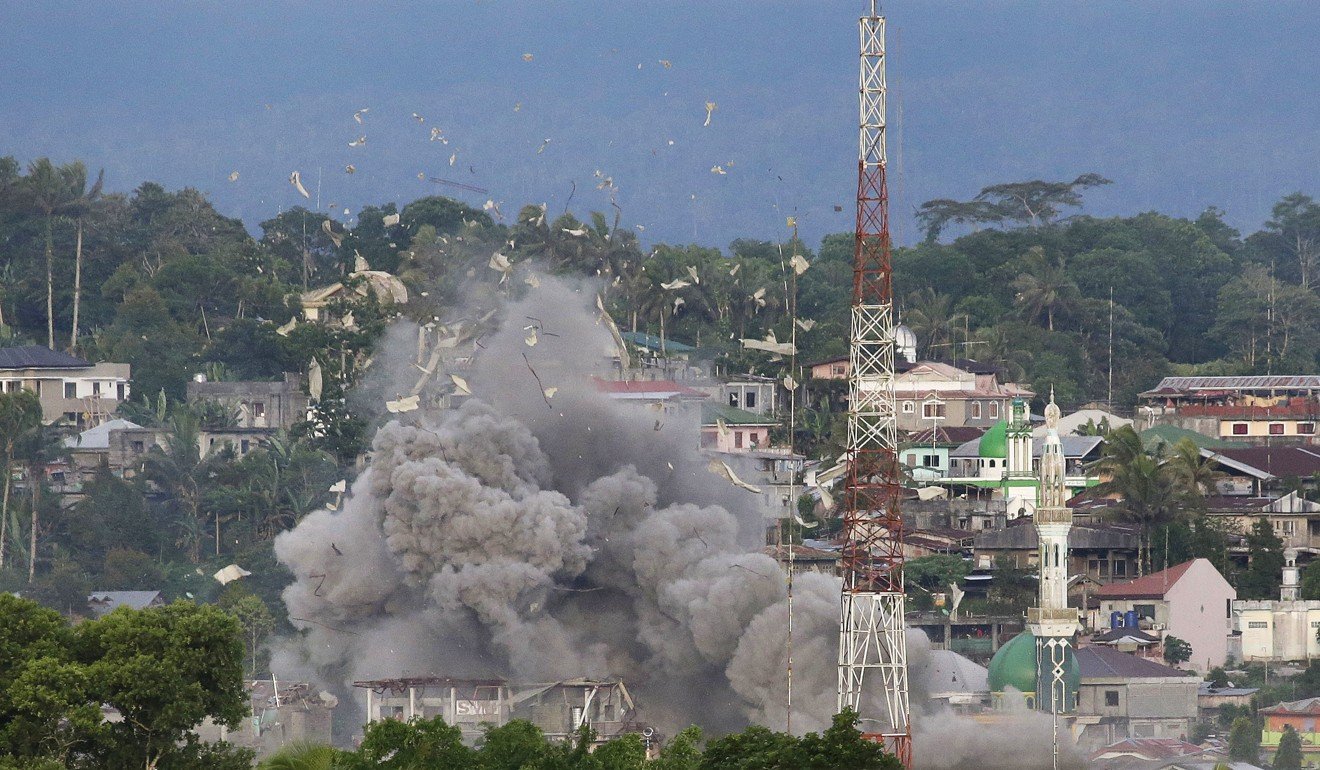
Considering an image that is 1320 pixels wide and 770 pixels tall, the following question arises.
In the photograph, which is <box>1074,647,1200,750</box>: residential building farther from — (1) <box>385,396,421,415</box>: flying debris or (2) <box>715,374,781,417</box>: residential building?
(2) <box>715,374,781,417</box>: residential building

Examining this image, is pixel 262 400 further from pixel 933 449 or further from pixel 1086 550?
pixel 1086 550

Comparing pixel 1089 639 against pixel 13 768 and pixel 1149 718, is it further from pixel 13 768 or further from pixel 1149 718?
pixel 13 768

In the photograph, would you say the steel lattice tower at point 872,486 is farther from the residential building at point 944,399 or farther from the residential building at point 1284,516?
the residential building at point 944,399

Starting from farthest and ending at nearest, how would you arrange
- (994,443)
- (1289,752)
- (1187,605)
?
1. (994,443)
2. (1187,605)
3. (1289,752)

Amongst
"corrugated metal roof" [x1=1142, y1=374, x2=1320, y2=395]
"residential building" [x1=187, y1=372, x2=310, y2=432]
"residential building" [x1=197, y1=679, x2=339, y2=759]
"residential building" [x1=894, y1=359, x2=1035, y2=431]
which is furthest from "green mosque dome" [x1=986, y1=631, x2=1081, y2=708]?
"corrugated metal roof" [x1=1142, y1=374, x2=1320, y2=395]

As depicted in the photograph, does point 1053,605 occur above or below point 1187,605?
below

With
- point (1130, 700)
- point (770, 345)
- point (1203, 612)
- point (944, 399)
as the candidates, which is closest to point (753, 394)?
point (770, 345)
